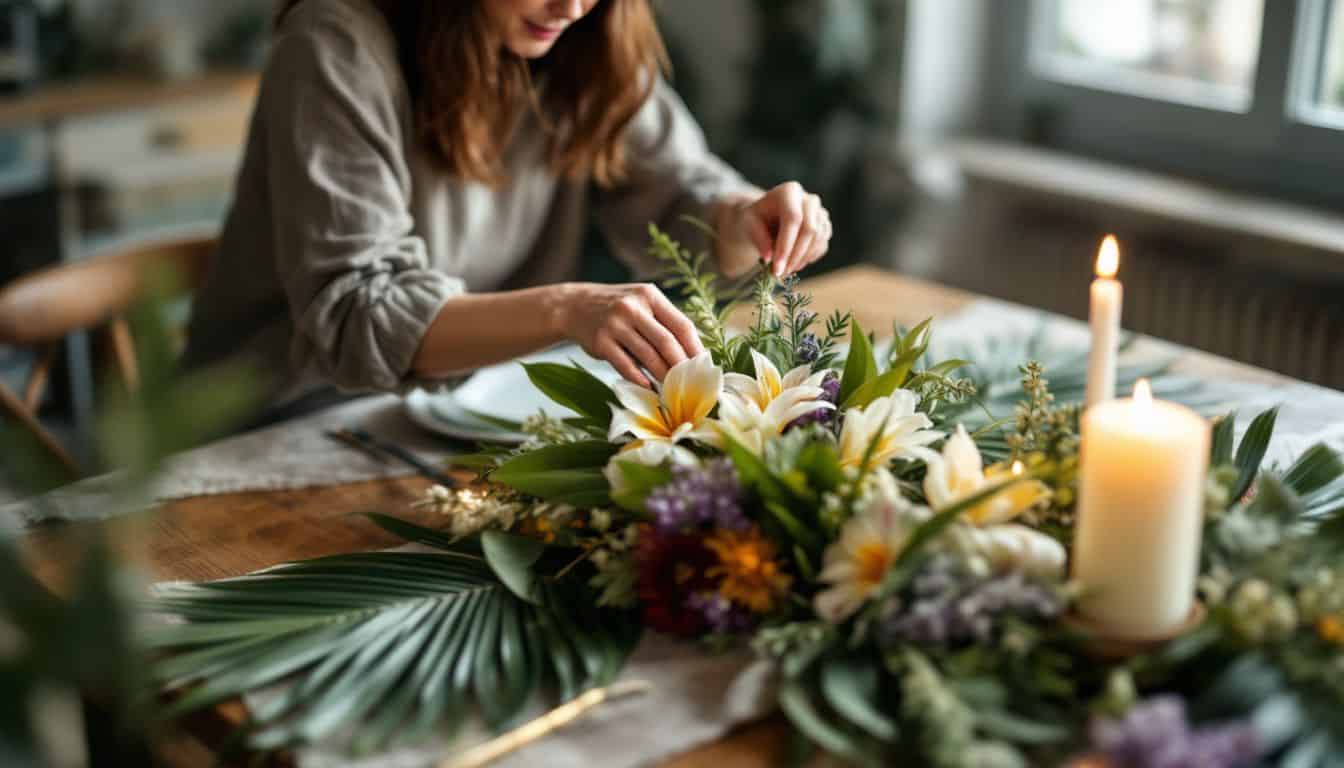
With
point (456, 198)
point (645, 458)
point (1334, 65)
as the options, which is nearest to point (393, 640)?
point (645, 458)

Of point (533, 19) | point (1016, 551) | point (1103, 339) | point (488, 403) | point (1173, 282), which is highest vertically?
point (533, 19)

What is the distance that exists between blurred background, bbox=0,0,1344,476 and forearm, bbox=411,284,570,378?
4.98ft

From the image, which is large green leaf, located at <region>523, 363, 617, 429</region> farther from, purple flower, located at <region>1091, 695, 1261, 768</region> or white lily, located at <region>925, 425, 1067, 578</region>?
purple flower, located at <region>1091, 695, 1261, 768</region>

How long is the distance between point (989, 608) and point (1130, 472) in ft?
0.38

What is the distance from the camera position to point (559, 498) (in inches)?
38.2

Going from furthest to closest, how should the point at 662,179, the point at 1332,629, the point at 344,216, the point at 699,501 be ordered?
the point at 662,179
the point at 344,216
the point at 699,501
the point at 1332,629

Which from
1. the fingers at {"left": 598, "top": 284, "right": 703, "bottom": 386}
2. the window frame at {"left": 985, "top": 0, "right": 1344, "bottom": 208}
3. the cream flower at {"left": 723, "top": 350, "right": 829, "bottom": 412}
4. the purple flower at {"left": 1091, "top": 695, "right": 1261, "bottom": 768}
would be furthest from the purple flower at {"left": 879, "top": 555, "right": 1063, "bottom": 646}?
the window frame at {"left": 985, "top": 0, "right": 1344, "bottom": 208}

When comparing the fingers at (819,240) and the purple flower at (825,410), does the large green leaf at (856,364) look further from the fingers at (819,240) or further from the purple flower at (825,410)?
the fingers at (819,240)

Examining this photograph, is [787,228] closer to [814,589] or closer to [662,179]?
[662,179]

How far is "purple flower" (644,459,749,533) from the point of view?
0.85 metres

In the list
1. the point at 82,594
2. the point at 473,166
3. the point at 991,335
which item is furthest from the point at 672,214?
the point at 82,594

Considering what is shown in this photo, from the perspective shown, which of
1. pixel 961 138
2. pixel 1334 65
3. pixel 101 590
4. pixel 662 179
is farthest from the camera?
pixel 961 138

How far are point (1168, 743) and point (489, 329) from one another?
2.48ft

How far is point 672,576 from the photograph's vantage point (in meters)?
0.89
